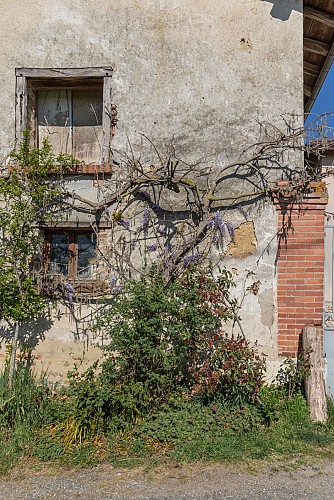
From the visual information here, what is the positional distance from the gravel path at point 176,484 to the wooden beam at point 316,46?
20.7 ft

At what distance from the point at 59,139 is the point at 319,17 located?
4295 millimetres

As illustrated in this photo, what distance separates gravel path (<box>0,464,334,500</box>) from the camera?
148 inches

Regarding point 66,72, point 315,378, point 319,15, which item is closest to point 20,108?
point 66,72

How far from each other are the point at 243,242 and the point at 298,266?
30.5 inches

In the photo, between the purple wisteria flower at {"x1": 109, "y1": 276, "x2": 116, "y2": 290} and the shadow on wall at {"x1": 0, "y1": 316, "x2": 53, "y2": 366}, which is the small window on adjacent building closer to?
the purple wisteria flower at {"x1": 109, "y1": 276, "x2": 116, "y2": 290}

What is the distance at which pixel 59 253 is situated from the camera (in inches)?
245

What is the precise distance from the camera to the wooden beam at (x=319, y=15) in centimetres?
666

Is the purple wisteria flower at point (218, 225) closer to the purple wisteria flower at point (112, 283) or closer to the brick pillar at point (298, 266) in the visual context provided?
the brick pillar at point (298, 266)

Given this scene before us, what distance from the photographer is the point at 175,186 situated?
5.99 meters

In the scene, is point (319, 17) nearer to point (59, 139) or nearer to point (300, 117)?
point (300, 117)

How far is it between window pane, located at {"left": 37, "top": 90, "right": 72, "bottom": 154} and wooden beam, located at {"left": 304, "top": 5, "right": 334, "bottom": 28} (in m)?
3.73

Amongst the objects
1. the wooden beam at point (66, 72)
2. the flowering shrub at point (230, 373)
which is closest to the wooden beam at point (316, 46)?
the wooden beam at point (66, 72)

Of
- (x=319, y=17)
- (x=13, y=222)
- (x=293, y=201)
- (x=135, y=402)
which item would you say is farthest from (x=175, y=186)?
(x=319, y=17)

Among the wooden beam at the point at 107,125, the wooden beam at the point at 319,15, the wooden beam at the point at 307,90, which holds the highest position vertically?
the wooden beam at the point at 319,15
